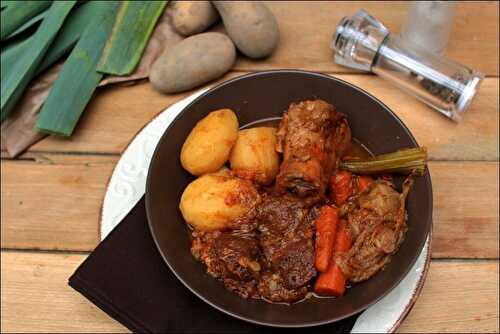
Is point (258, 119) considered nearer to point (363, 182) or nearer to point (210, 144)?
point (210, 144)

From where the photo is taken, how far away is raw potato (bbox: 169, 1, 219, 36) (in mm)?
1717

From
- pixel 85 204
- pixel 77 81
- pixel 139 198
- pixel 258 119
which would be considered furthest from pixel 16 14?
pixel 258 119

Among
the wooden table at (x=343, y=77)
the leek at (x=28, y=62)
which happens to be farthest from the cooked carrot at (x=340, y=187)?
the leek at (x=28, y=62)

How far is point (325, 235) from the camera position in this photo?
115cm

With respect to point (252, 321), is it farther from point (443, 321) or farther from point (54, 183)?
point (54, 183)

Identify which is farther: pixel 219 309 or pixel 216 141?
pixel 216 141

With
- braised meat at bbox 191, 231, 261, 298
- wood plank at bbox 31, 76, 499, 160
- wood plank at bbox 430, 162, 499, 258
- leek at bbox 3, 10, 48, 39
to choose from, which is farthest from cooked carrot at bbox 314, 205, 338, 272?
leek at bbox 3, 10, 48, 39

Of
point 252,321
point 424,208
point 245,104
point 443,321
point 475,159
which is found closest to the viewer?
point 252,321

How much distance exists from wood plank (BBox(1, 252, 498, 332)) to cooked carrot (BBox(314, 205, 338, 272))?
1.15 feet

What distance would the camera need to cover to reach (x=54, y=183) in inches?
61.2

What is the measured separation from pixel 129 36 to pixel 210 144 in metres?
0.70

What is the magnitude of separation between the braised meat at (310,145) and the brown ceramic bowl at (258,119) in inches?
3.9

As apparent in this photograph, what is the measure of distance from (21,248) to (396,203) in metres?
1.07

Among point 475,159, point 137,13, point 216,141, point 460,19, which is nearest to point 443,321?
point 475,159
